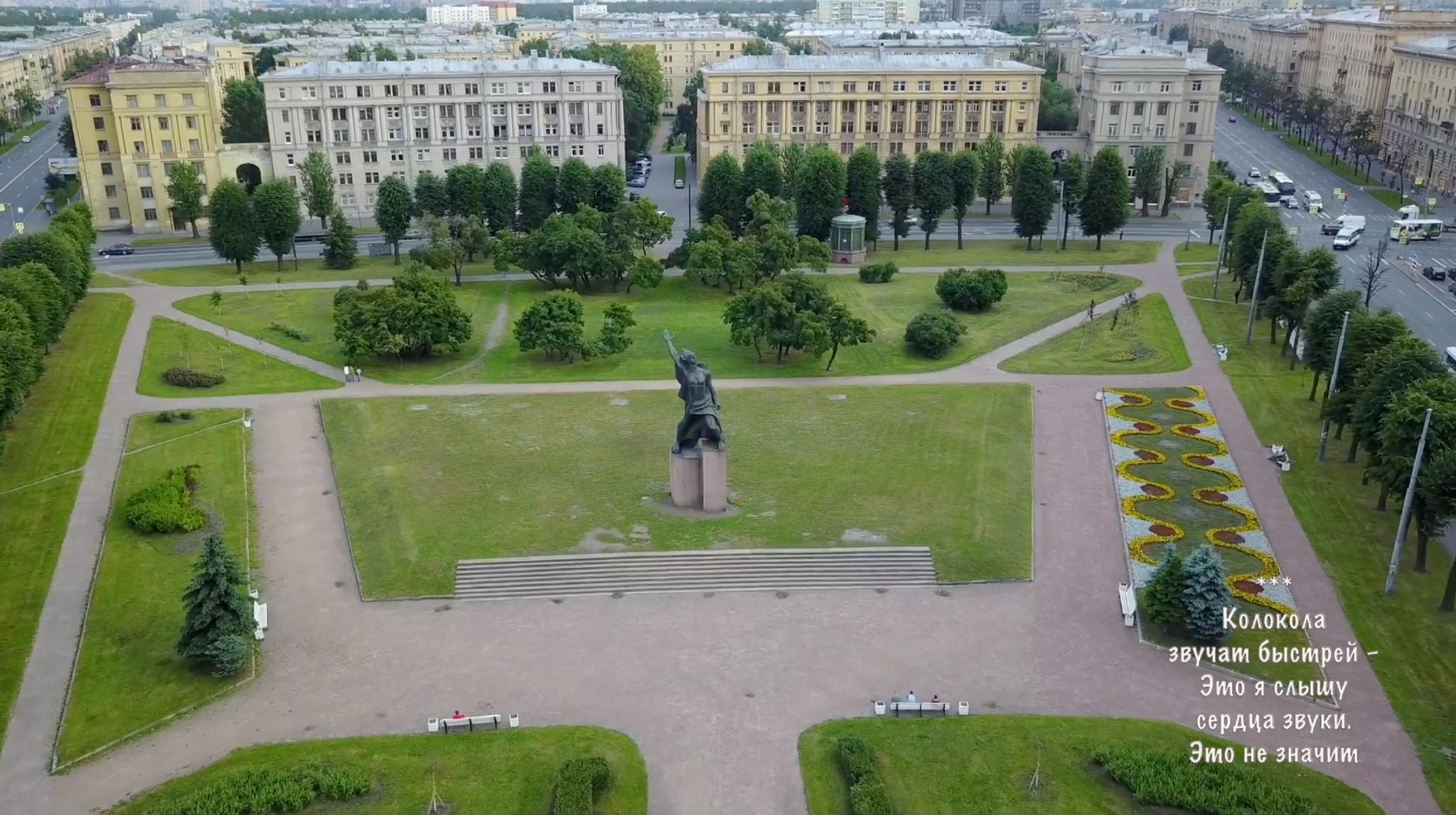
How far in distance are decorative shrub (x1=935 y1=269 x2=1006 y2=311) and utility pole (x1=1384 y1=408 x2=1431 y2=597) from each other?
41936mm

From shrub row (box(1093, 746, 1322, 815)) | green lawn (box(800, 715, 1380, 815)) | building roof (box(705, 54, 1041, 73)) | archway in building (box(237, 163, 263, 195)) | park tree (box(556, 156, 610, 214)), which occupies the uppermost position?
building roof (box(705, 54, 1041, 73))

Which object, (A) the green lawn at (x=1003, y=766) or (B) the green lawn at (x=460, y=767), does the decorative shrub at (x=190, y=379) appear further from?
(A) the green lawn at (x=1003, y=766)

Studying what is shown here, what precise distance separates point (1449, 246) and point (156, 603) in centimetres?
11006

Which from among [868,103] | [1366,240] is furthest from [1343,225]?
[868,103]

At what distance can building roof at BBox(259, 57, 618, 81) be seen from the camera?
121m

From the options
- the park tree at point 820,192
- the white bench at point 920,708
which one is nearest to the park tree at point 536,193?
the park tree at point 820,192

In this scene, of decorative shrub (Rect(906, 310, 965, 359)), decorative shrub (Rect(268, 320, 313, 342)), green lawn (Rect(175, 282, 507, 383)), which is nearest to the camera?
decorative shrub (Rect(906, 310, 965, 359))

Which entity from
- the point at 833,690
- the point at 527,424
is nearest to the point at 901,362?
the point at 527,424

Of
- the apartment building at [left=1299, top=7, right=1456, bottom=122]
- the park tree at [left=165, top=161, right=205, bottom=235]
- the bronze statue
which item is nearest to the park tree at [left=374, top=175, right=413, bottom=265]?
the park tree at [left=165, top=161, right=205, bottom=235]

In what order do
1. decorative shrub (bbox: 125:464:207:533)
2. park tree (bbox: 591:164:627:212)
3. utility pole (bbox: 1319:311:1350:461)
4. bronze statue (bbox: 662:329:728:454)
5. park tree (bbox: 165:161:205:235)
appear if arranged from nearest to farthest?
bronze statue (bbox: 662:329:728:454) → decorative shrub (bbox: 125:464:207:533) → utility pole (bbox: 1319:311:1350:461) → park tree (bbox: 591:164:627:212) → park tree (bbox: 165:161:205:235)

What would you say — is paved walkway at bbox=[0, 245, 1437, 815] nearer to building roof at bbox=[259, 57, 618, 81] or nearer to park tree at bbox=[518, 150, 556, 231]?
park tree at bbox=[518, 150, 556, 231]

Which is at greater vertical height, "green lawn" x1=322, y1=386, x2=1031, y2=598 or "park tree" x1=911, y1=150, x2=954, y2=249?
"park tree" x1=911, y1=150, x2=954, y2=249

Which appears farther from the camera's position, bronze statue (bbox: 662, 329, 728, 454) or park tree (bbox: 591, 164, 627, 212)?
park tree (bbox: 591, 164, 627, 212)

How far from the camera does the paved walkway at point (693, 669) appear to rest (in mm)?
35812
